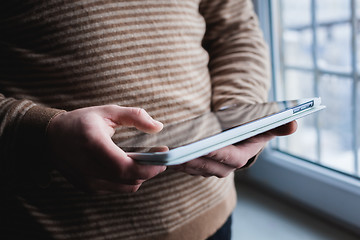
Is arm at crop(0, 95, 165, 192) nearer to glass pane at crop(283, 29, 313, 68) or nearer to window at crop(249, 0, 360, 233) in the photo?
window at crop(249, 0, 360, 233)

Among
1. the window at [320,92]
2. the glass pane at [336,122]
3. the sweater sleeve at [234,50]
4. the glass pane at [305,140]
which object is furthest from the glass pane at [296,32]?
the sweater sleeve at [234,50]

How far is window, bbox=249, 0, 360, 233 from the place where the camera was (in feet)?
2.93

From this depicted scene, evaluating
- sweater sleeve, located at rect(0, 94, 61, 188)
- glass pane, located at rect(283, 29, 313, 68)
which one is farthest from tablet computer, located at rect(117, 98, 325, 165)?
glass pane, located at rect(283, 29, 313, 68)

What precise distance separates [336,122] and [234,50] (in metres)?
0.84

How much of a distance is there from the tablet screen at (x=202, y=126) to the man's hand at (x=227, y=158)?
0.03m

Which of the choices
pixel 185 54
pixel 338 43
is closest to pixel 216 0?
pixel 185 54

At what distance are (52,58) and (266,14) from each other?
2.34 feet

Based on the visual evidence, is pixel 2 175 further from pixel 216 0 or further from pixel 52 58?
pixel 216 0

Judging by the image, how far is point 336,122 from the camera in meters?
1.33

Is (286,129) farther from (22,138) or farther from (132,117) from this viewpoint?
(22,138)

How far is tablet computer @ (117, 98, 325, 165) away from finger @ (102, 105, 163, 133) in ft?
0.07

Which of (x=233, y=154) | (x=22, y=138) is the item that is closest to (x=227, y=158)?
(x=233, y=154)

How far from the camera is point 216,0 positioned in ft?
2.14

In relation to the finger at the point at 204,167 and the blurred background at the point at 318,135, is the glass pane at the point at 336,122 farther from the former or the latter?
the finger at the point at 204,167
